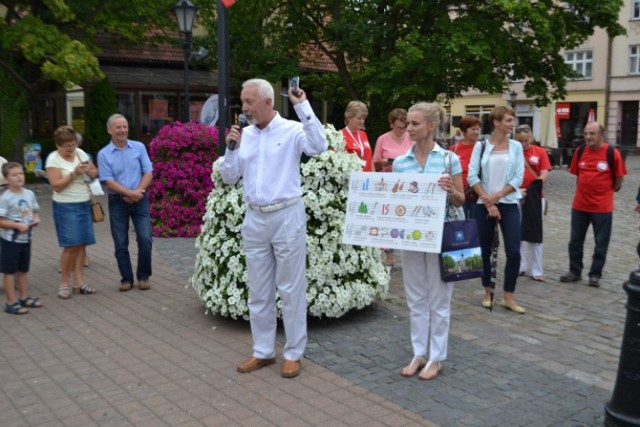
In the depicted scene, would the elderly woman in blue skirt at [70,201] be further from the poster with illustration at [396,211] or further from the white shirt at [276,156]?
the poster with illustration at [396,211]

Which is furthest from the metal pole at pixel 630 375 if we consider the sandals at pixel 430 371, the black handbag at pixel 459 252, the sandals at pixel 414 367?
the sandals at pixel 414 367

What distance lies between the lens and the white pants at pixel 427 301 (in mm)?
4527

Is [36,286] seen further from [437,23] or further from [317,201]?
[437,23]

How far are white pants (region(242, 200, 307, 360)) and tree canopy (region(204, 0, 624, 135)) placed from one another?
43.8 feet

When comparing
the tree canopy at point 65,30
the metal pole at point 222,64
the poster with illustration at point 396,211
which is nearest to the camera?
the poster with illustration at point 396,211

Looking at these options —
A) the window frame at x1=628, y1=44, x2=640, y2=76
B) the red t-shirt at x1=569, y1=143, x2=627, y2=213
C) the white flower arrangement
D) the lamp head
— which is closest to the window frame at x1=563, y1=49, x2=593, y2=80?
the window frame at x1=628, y1=44, x2=640, y2=76

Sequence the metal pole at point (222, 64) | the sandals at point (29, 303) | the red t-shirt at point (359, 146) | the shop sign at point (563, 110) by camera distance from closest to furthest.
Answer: the sandals at point (29, 303) < the metal pole at point (222, 64) < the red t-shirt at point (359, 146) < the shop sign at point (563, 110)

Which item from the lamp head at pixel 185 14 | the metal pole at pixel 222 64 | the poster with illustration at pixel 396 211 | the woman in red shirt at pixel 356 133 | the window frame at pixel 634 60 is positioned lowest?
the poster with illustration at pixel 396 211

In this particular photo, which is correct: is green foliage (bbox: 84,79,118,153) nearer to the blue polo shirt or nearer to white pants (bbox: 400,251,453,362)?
the blue polo shirt

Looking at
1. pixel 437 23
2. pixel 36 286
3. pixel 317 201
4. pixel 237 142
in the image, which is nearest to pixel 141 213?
pixel 36 286

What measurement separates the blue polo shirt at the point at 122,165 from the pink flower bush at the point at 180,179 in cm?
341

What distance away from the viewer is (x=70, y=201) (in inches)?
270

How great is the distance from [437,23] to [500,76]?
2.95m

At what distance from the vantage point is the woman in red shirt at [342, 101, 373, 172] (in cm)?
711
